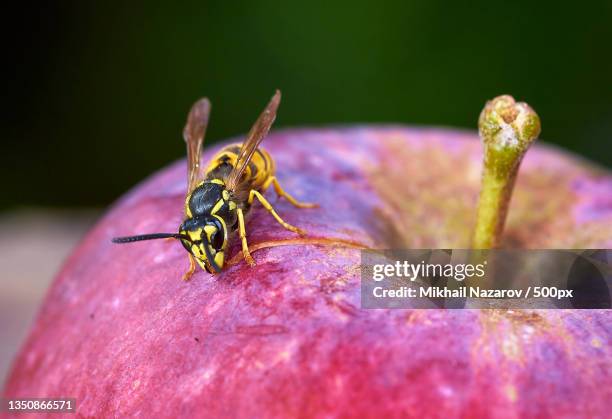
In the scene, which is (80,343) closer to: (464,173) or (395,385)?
(395,385)

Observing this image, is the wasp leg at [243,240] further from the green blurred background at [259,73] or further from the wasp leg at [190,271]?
the green blurred background at [259,73]

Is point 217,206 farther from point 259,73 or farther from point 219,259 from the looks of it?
point 259,73

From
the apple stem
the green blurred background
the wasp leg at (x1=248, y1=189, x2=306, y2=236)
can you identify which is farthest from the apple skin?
the green blurred background

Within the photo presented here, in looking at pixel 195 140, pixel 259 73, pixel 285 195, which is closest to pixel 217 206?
pixel 285 195

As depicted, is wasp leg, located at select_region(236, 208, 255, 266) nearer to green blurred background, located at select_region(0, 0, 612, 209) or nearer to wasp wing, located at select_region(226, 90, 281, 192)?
wasp wing, located at select_region(226, 90, 281, 192)

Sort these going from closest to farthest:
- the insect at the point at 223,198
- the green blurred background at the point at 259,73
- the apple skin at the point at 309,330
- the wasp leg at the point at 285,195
Result: the apple skin at the point at 309,330 < the insect at the point at 223,198 < the wasp leg at the point at 285,195 < the green blurred background at the point at 259,73

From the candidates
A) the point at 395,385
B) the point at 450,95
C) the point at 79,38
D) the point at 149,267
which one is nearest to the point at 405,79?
the point at 450,95

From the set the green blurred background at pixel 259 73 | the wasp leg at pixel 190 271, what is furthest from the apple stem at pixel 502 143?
the green blurred background at pixel 259 73
